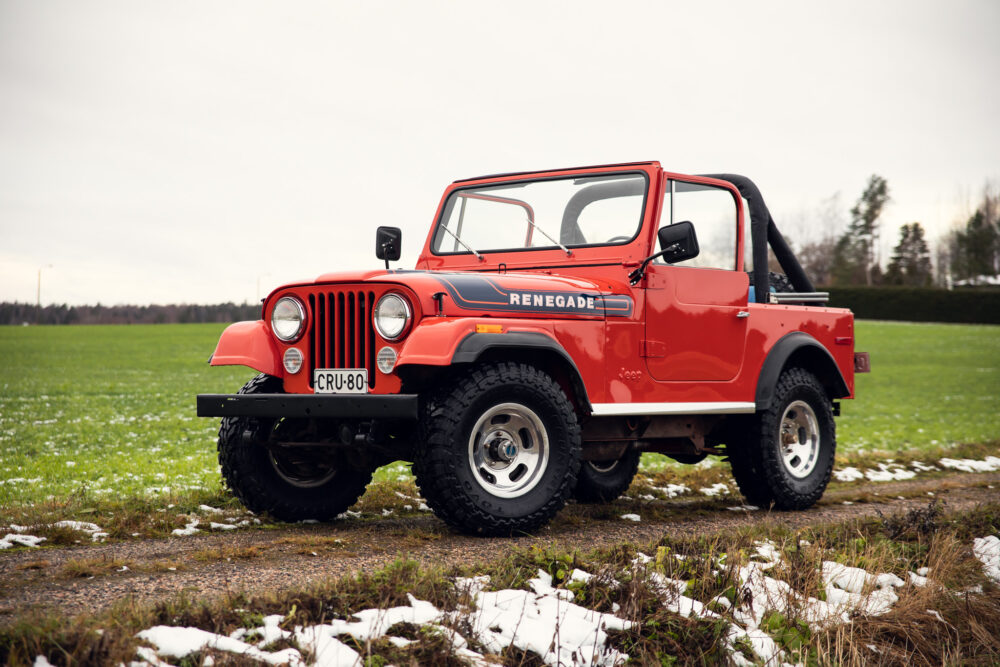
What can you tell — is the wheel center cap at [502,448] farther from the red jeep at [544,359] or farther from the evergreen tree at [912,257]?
the evergreen tree at [912,257]

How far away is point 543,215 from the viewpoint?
733cm

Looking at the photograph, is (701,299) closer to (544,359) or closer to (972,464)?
(544,359)

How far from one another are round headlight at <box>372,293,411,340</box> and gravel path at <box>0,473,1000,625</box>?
1195 millimetres

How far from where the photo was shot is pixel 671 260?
6309mm

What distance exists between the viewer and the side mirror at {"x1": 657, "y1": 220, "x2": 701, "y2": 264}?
6129 mm

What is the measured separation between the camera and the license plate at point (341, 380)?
5.70m

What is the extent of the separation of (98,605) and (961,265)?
278 ft

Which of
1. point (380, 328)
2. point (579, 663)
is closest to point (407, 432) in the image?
point (380, 328)

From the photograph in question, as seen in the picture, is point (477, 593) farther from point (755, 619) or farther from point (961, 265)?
point (961, 265)

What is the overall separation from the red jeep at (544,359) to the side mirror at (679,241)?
0.05 ft

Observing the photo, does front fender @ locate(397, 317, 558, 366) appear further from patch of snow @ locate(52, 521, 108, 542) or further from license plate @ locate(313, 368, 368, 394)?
patch of snow @ locate(52, 521, 108, 542)

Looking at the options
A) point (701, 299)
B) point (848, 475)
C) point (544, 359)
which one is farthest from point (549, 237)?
point (848, 475)

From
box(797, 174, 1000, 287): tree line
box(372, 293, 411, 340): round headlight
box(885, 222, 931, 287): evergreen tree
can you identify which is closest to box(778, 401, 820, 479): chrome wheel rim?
box(372, 293, 411, 340): round headlight

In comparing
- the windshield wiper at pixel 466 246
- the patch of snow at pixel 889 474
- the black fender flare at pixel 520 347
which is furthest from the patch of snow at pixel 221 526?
the patch of snow at pixel 889 474
